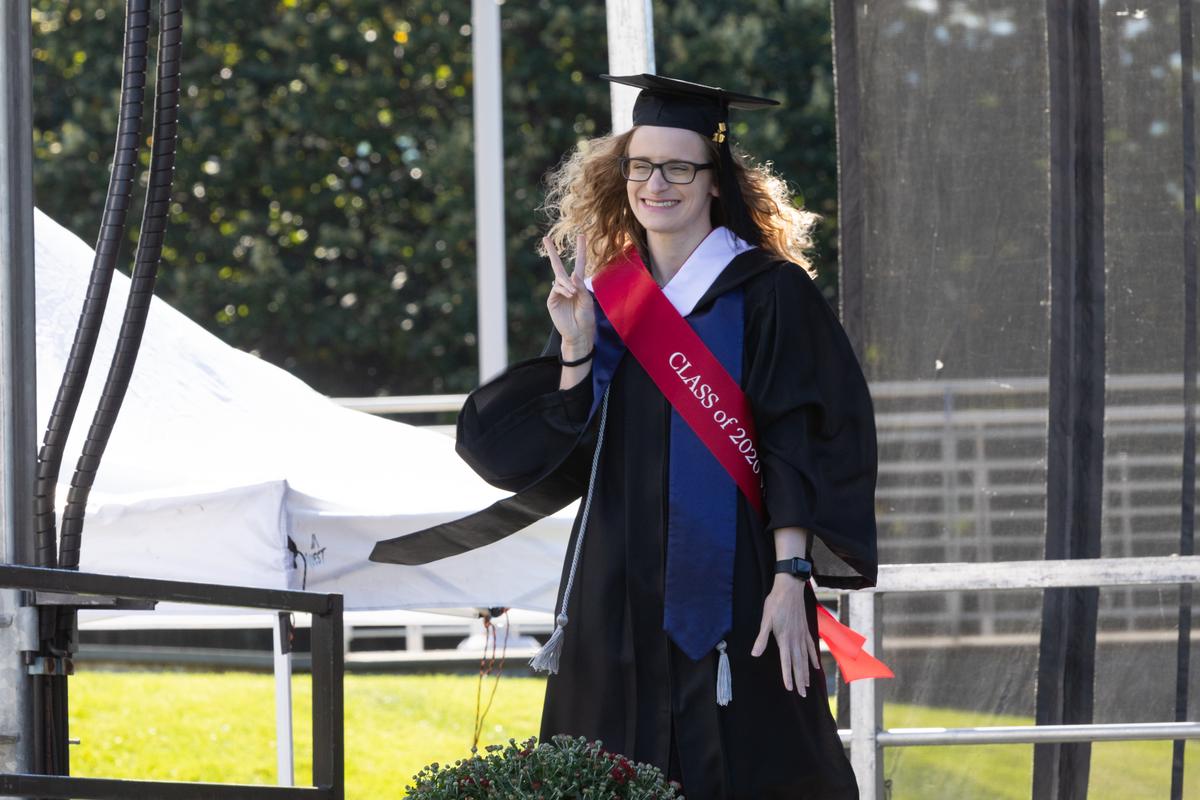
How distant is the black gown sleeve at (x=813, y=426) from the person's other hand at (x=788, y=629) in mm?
101

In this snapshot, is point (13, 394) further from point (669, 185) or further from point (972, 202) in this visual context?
point (972, 202)

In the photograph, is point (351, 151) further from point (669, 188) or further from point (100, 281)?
point (100, 281)

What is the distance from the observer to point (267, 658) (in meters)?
12.8

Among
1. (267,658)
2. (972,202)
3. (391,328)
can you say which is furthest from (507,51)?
(972,202)

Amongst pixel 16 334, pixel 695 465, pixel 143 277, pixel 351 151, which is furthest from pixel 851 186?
pixel 351 151

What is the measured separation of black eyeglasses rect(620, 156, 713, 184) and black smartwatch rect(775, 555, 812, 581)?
2.32ft

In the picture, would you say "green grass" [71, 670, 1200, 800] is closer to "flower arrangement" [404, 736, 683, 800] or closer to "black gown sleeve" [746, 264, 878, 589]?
"black gown sleeve" [746, 264, 878, 589]

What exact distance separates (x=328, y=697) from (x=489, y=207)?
7117 millimetres

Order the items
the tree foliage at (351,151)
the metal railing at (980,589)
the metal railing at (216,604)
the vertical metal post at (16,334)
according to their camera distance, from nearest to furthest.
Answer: the metal railing at (216,604)
the vertical metal post at (16,334)
the metal railing at (980,589)
the tree foliage at (351,151)

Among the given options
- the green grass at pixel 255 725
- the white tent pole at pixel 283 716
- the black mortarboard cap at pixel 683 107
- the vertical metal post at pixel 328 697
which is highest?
the black mortarboard cap at pixel 683 107

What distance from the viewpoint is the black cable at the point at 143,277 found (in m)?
2.69

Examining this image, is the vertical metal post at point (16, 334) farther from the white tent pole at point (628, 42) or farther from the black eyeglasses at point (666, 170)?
the white tent pole at point (628, 42)

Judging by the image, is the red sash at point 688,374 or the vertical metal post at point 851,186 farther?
the vertical metal post at point 851,186

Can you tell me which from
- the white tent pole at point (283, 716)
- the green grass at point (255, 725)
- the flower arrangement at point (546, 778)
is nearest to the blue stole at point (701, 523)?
the flower arrangement at point (546, 778)
